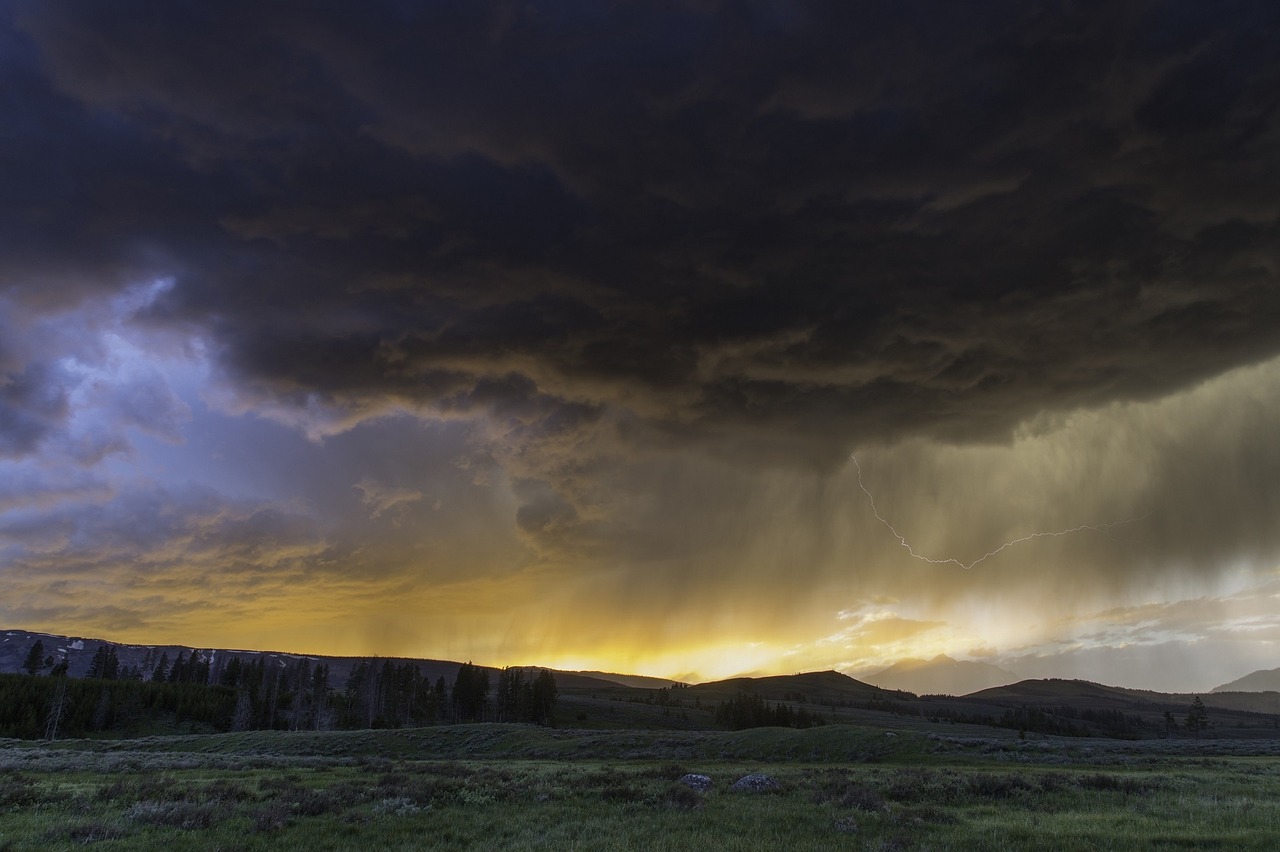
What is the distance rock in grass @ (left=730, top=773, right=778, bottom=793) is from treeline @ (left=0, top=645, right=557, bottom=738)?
133261 millimetres

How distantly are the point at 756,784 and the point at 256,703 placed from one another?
15624 centimetres

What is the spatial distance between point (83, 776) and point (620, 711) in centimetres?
17541

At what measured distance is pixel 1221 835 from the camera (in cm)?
1820

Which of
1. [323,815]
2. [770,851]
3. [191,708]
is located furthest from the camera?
[191,708]

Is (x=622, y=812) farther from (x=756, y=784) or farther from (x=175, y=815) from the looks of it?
(x=175, y=815)

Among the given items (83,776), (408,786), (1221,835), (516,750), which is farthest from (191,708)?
(1221,835)

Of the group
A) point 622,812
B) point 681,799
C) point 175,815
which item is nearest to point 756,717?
point 681,799

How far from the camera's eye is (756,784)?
3095 cm

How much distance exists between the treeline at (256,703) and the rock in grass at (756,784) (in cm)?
13326

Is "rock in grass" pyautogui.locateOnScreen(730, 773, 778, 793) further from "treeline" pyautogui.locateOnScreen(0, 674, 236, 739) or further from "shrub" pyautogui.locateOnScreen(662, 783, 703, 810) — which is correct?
"treeline" pyautogui.locateOnScreen(0, 674, 236, 739)

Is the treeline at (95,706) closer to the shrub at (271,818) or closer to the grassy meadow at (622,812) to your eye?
the grassy meadow at (622,812)

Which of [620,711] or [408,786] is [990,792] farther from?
[620,711]

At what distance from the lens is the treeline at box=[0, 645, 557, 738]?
125 m

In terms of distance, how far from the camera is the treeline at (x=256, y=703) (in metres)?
125
